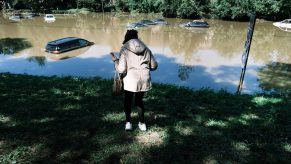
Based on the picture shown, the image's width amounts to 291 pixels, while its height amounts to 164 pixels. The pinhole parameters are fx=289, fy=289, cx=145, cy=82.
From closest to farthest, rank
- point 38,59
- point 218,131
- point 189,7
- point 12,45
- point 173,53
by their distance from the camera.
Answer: point 218,131, point 38,59, point 173,53, point 12,45, point 189,7

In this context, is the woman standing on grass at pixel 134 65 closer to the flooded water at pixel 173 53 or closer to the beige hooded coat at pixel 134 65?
the beige hooded coat at pixel 134 65

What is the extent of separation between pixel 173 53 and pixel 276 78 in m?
8.86

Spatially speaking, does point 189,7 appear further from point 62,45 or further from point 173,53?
point 62,45

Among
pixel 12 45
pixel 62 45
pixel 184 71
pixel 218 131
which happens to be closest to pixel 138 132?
pixel 218 131

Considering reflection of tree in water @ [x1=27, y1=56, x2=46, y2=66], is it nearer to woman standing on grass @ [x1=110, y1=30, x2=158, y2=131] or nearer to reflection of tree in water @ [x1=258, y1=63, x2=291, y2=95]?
reflection of tree in water @ [x1=258, y1=63, x2=291, y2=95]

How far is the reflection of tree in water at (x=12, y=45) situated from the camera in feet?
79.6

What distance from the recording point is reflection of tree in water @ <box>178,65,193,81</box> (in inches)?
700

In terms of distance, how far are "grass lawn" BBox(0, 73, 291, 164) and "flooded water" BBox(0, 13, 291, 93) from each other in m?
9.15

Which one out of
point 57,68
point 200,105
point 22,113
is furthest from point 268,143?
point 57,68

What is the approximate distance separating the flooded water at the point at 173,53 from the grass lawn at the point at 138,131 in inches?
360

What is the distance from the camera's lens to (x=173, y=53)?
80.3ft

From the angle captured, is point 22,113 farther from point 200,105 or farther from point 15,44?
point 15,44

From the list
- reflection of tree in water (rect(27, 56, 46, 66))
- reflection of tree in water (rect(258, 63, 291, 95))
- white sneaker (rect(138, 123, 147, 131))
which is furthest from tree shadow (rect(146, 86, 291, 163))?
reflection of tree in water (rect(27, 56, 46, 66))

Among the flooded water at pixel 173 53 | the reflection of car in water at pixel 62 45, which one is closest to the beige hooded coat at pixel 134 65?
the flooded water at pixel 173 53
